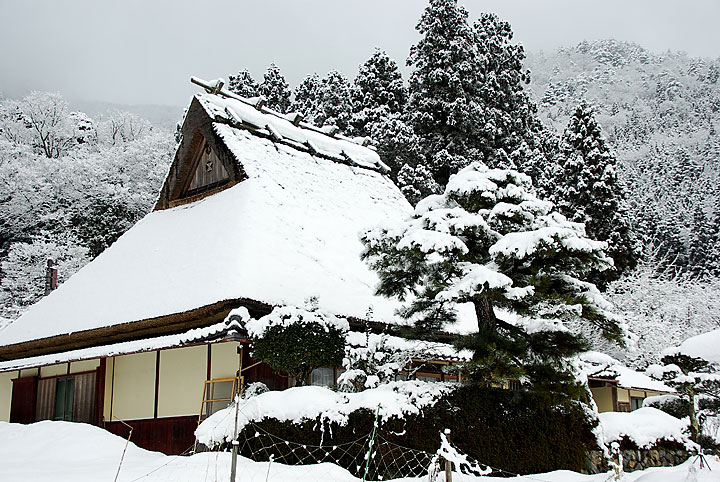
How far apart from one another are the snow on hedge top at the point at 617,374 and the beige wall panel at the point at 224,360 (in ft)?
31.7

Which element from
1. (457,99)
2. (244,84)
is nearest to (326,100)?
(244,84)

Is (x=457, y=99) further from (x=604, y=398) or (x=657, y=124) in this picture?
(x=657, y=124)

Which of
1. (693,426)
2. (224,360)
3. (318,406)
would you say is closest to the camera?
(318,406)

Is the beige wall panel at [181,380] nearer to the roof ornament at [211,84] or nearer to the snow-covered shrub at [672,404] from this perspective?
the roof ornament at [211,84]

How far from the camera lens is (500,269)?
28.7 ft

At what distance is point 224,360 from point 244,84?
25.0m

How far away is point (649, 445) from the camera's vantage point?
908 cm

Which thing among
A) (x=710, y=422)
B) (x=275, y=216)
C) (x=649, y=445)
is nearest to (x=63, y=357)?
(x=275, y=216)

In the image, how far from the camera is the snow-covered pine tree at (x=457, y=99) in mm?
25547

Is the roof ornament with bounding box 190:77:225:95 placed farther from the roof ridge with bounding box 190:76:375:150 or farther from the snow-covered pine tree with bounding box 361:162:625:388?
the snow-covered pine tree with bounding box 361:162:625:388

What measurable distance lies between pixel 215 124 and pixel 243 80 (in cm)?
1957

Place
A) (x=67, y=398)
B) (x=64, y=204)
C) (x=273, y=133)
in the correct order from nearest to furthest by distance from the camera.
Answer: (x=67, y=398)
(x=273, y=133)
(x=64, y=204)

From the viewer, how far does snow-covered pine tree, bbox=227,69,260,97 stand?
106 ft

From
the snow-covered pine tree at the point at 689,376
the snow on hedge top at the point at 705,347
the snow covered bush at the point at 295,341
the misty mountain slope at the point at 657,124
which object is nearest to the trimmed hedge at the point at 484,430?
the snow covered bush at the point at 295,341
